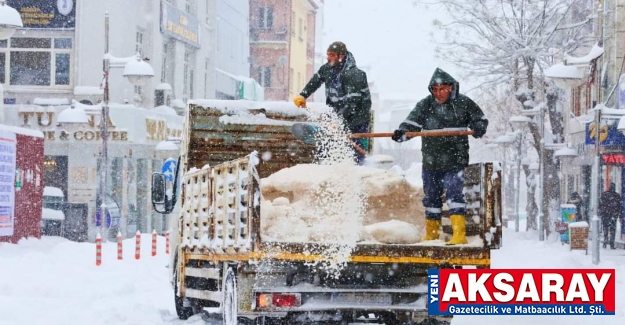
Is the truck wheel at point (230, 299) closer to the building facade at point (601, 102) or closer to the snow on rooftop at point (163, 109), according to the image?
the building facade at point (601, 102)

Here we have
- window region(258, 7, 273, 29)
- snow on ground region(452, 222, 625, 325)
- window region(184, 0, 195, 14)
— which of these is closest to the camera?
snow on ground region(452, 222, 625, 325)

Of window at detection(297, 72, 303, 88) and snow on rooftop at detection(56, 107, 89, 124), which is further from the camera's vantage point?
window at detection(297, 72, 303, 88)

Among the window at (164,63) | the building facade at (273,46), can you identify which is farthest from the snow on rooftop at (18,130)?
the building facade at (273,46)

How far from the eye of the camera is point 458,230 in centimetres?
928

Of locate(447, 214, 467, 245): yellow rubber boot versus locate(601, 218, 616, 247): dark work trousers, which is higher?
locate(447, 214, 467, 245): yellow rubber boot

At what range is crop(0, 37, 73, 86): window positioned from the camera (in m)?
36.3

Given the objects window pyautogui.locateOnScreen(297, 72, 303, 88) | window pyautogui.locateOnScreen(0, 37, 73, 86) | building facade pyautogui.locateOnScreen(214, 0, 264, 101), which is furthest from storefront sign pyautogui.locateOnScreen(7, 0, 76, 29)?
window pyautogui.locateOnScreen(297, 72, 303, 88)

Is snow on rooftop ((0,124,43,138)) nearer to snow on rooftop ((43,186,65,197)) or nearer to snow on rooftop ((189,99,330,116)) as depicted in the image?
snow on rooftop ((43,186,65,197))

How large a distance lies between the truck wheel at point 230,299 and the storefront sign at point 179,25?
3270cm

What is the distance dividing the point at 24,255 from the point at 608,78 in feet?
61.7

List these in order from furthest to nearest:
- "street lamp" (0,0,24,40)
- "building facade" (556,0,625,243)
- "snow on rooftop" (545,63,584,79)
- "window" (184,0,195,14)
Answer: "window" (184,0,195,14) → "building facade" (556,0,625,243) → "snow on rooftop" (545,63,584,79) → "street lamp" (0,0,24,40)

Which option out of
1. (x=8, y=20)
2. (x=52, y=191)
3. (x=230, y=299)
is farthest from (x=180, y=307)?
(x=52, y=191)

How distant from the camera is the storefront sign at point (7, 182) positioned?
87.4ft

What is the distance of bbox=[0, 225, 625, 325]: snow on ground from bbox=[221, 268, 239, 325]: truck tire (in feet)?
7.67
